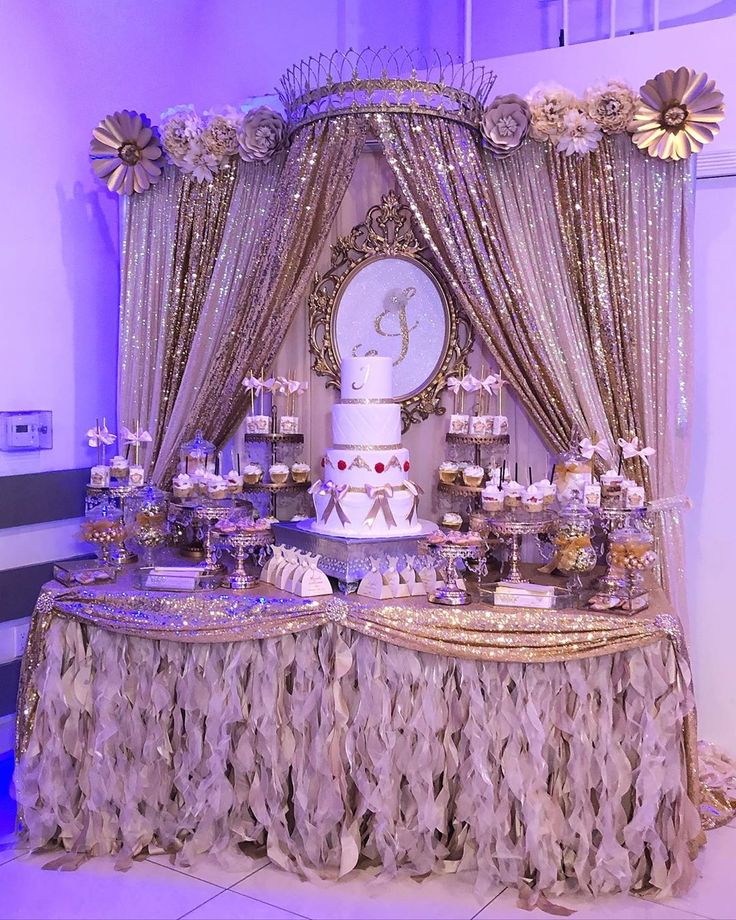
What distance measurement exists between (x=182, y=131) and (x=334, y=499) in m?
1.55

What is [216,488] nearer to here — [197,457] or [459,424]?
[197,457]

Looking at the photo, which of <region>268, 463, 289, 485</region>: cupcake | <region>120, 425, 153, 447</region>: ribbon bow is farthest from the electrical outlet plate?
<region>268, 463, 289, 485</region>: cupcake

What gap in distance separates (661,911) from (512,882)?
0.42 m

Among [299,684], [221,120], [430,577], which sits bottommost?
[299,684]

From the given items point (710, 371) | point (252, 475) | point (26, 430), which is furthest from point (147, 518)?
point (710, 371)

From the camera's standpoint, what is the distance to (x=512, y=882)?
8.59 ft

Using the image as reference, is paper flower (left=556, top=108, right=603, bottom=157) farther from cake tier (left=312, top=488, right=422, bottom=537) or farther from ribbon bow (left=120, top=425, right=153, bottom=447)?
ribbon bow (left=120, top=425, right=153, bottom=447)

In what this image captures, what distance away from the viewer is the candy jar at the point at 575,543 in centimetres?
285

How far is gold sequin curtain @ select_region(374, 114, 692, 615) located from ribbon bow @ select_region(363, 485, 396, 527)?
2.04 feet

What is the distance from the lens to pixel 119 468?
10.8 feet

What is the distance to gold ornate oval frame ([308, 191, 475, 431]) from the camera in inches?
131

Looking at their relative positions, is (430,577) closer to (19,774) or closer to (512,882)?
(512,882)

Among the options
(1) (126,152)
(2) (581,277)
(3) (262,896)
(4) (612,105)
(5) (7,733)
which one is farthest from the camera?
(1) (126,152)

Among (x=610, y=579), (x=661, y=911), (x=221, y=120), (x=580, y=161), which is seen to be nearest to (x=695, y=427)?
(x=610, y=579)
